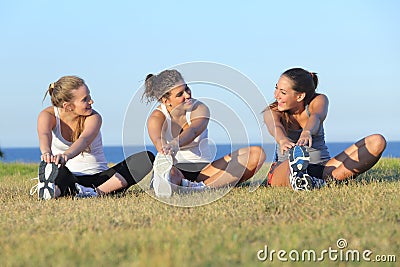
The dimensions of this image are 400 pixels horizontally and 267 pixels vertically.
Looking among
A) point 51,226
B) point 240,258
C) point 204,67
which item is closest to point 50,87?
point 204,67

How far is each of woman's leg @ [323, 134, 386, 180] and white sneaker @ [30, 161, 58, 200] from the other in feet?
10.9

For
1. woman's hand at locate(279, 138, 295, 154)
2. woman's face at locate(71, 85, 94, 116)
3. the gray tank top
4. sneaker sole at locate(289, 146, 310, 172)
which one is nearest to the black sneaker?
sneaker sole at locate(289, 146, 310, 172)

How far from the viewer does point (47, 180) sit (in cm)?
709

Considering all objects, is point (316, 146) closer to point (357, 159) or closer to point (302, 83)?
point (357, 159)

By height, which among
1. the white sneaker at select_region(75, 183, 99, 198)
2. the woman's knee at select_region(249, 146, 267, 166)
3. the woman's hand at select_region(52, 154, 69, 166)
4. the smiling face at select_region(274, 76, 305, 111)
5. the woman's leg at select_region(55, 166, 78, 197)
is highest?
the smiling face at select_region(274, 76, 305, 111)

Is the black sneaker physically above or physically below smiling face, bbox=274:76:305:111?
below

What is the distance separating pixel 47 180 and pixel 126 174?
0.98 meters

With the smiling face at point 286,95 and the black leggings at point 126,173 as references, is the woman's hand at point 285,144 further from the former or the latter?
the black leggings at point 126,173

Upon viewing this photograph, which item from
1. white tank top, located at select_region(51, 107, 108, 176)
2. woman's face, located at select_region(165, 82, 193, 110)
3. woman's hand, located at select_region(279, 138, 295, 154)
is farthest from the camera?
white tank top, located at select_region(51, 107, 108, 176)

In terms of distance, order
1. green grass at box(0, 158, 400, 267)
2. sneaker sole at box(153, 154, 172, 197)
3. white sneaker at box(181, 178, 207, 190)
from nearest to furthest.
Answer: green grass at box(0, 158, 400, 267) → sneaker sole at box(153, 154, 172, 197) → white sneaker at box(181, 178, 207, 190)

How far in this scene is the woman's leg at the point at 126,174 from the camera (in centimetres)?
749

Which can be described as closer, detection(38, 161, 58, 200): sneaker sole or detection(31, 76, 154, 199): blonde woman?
detection(38, 161, 58, 200): sneaker sole

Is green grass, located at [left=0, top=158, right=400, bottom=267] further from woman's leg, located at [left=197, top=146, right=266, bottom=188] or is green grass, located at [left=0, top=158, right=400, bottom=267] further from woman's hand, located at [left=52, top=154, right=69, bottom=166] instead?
woman's leg, located at [left=197, top=146, right=266, bottom=188]

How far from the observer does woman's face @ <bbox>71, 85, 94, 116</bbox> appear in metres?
7.52
